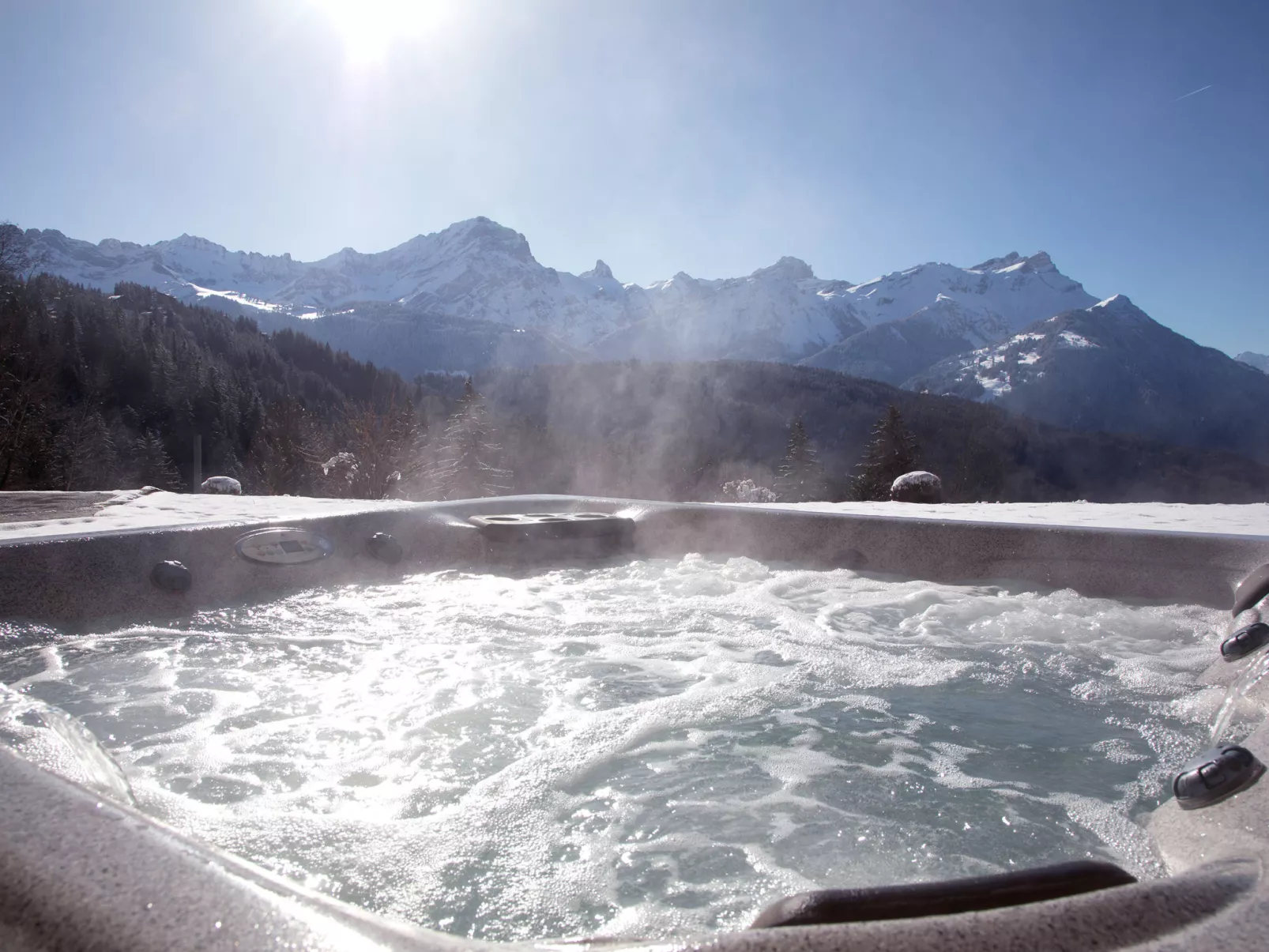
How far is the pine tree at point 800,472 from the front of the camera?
2020 cm

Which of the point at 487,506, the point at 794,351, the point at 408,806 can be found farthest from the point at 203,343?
the point at 794,351

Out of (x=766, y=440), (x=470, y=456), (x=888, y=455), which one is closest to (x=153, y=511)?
(x=470, y=456)

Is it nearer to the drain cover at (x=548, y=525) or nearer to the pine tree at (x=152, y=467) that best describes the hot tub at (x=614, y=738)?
the drain cover at (x=548, y=525)

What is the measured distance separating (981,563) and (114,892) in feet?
9.19

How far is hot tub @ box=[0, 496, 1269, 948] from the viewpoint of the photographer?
0.51m

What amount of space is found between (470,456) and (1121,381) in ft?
378

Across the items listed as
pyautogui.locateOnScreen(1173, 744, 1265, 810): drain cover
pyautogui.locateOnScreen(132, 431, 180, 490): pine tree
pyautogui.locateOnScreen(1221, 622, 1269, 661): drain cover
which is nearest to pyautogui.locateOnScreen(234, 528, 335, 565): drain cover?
pyautogui.locateOnScreen(1173, 744, 1265, 810): drain cover

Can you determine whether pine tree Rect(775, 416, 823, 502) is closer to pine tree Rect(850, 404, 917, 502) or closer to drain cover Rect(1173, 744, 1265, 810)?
pine tree Rect(850, 404, 917, 502)

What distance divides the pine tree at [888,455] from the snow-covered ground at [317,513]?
1451 centimetres

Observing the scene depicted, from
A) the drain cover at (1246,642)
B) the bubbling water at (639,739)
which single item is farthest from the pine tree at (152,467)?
the drain cover at (1246,642)

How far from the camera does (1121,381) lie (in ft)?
346

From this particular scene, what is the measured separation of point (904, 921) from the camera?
45 cm

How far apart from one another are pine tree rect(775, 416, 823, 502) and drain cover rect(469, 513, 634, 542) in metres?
16.7

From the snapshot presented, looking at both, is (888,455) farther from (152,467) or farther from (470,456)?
(152,467)
